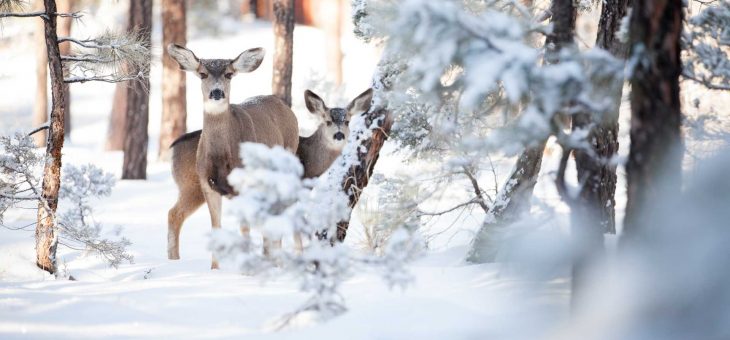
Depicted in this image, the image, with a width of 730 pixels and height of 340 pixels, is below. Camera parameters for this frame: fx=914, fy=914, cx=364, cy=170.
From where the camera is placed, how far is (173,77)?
57.7 ft

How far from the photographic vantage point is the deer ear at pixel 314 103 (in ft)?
32.2

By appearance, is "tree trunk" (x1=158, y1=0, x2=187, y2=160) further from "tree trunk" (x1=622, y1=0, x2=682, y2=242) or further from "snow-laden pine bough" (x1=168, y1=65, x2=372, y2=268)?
"tree trunk" (x1=622, y1=0, x2=682, y2=242)

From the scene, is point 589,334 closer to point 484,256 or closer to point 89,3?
point 484,256

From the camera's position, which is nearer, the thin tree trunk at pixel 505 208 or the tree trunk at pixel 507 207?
the tree trunk at pixel 507 207

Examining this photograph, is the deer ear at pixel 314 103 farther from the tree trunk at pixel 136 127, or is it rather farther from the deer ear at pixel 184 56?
the tree trunk at pixel 136 127

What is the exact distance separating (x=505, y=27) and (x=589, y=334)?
1595mm

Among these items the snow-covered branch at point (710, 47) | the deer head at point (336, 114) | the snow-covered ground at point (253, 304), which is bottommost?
the snow-covered ground at point (253, 304)

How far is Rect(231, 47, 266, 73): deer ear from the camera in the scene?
8719 mm

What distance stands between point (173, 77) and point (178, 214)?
28.3 ft

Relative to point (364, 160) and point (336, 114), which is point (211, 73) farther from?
point (336, 114)

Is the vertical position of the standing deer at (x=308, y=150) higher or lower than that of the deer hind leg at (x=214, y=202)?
higher

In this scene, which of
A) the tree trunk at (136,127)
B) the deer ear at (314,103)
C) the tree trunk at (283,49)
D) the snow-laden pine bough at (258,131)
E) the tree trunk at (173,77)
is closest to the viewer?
the snow-laden pine bough at (258,131)

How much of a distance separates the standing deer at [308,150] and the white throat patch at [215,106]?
106 cm

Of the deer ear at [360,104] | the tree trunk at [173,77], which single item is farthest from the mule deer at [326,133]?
the tree trunk at [173,77]
